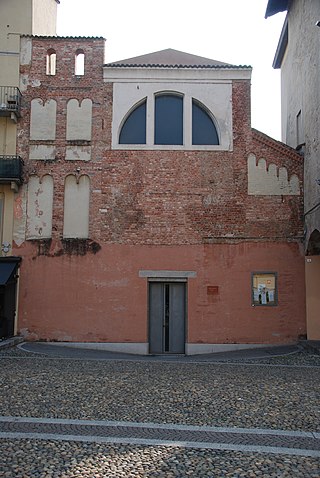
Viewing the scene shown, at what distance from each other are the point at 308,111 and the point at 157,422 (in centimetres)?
1152

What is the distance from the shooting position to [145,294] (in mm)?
15750

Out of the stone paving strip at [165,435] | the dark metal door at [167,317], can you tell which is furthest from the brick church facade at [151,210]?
the stone paving strip at [165,435]

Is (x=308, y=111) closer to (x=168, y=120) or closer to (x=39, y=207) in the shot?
(x=168, y=120)

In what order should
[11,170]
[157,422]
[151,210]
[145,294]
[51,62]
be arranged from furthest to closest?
[51,62] → [151,210] → [11,170] → [145,294] → [157,422]

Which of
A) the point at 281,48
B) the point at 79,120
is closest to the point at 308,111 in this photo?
the point at 281,48

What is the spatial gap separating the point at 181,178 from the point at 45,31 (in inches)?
316

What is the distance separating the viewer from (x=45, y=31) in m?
18.6

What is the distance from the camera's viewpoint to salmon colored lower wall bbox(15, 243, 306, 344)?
51.2ft

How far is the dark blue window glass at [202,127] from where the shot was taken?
16.4m

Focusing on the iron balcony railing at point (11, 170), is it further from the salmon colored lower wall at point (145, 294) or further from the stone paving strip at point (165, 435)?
the stone paving strip at point (165, 435)

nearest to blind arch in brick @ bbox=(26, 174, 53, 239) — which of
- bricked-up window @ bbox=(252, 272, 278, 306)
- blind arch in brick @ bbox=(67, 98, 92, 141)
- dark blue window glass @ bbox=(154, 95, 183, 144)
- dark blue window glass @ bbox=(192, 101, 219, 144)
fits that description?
blind arch in brick @ bbox=(67, 98, 92, 141)

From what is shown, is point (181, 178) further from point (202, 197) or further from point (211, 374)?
point (211, 374)

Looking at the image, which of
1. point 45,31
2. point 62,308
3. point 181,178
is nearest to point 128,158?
point 181,178

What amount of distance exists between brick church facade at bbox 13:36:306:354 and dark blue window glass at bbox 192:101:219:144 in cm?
3
